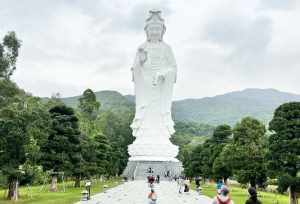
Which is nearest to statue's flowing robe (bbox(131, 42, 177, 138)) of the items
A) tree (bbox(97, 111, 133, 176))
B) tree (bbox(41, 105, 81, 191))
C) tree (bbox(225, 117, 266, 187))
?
tree (bbox(97, 111, 133, 176))

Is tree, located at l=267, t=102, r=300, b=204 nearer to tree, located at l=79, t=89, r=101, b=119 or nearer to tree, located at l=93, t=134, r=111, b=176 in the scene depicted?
tree, located at l=93, t=134, r=111, b=176

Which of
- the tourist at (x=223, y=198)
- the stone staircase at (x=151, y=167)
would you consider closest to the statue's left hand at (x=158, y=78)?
the stone staircase at (x=151, y=167)

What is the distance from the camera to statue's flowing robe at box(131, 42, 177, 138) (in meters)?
54.0

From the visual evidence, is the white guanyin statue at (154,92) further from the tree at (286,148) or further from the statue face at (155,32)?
the tree at (286,148)

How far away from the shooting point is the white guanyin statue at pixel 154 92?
5338 centimetres

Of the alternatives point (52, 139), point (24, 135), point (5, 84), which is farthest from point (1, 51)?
point (24, 135)

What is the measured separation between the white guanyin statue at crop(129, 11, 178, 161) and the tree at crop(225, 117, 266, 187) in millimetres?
23901

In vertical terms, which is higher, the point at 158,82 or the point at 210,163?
the point at 158,82

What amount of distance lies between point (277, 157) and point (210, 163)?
1933cm

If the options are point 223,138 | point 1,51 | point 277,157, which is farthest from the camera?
point 1,51

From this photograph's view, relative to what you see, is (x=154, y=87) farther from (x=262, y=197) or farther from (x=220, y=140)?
(x=262, y=197)

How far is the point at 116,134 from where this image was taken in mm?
87062

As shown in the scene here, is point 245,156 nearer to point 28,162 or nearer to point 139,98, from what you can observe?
point 28,162

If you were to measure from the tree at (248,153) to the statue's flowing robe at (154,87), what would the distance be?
2488 centimetres
